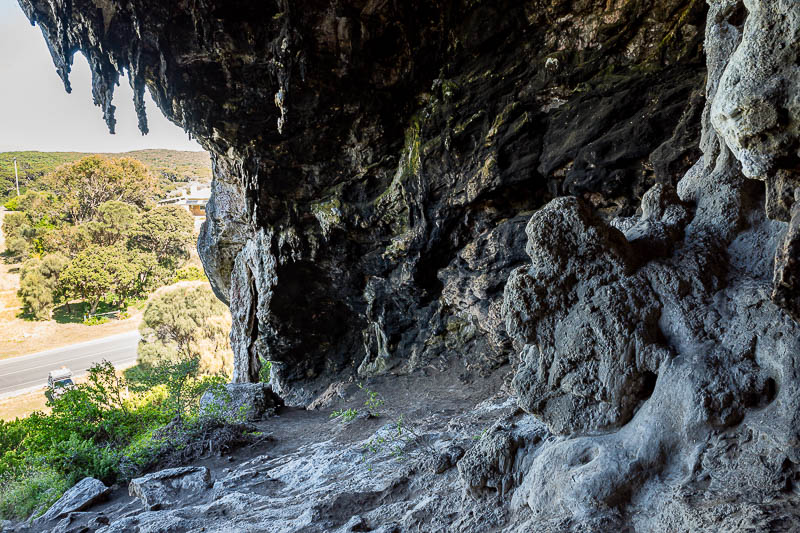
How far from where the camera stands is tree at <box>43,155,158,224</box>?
32.1 meters

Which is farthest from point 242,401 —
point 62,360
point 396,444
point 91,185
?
point 91,185

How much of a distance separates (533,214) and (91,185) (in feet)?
122

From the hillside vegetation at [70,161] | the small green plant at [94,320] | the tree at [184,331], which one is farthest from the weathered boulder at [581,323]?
the hillside vegetation at [70,161]

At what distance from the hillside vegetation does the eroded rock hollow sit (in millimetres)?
28669

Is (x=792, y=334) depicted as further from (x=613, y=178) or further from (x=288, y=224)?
(x=288, y=224)

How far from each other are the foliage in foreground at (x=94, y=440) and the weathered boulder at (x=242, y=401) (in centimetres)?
37

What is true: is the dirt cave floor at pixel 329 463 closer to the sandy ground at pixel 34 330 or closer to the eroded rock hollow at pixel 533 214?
the eroded rock hollow at pixel 533 214

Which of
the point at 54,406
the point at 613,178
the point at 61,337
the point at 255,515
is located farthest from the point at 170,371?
the point at 61,337

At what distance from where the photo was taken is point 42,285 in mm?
24438

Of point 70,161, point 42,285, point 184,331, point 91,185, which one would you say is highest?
point 70,161

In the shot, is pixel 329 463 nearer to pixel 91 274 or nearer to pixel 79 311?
pixel 91 274

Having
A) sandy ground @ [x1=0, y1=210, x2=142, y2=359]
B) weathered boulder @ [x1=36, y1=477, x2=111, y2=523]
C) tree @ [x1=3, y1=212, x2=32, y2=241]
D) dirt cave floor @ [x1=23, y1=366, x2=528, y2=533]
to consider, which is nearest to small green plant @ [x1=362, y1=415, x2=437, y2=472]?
dirt cave floor @ [x1=23, y1=366, x2=528, y2=533]

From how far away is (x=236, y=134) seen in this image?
8031mm

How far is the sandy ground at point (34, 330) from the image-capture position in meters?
23.4
